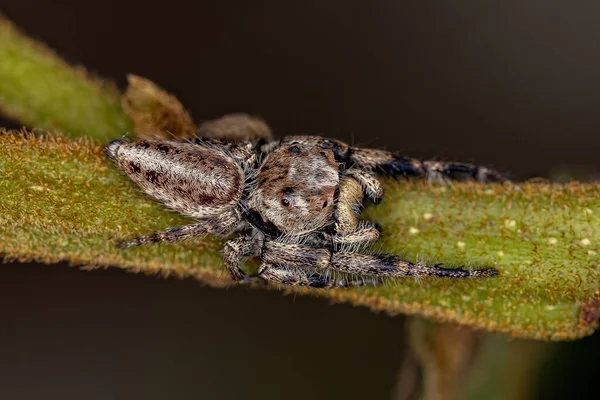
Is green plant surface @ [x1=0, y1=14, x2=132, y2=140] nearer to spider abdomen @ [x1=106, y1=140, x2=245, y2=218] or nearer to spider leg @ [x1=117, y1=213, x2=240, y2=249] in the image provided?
spider abdomen @ [x1=106, y1=140, x2=245, y2=218]

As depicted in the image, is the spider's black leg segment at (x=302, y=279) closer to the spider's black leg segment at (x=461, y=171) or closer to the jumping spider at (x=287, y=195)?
the jumping spider at (x=287, y=195)

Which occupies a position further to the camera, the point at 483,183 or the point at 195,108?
the point at 195,108

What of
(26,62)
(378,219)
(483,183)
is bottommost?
(378,219)

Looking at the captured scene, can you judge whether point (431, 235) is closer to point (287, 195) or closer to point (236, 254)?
point (287, 195)

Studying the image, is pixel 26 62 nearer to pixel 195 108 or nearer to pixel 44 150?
pixel 44 150


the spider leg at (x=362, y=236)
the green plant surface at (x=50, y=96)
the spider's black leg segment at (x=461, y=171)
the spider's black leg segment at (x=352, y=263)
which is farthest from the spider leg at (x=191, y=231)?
the spider's black leg segment at (x=461, y=171)

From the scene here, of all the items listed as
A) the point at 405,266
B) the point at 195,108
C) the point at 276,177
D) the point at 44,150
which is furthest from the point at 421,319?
the point at 195,108

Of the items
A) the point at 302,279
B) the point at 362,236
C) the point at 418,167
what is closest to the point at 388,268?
the point at 362,236
